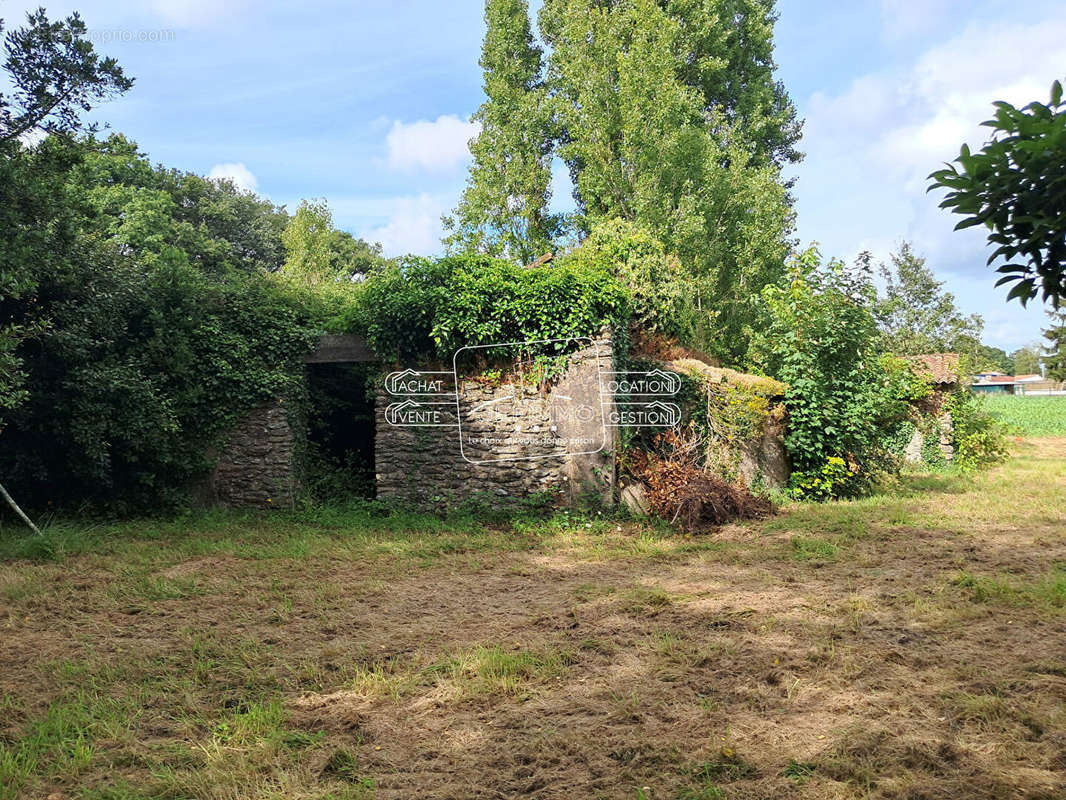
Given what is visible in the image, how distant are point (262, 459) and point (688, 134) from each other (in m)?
12.2

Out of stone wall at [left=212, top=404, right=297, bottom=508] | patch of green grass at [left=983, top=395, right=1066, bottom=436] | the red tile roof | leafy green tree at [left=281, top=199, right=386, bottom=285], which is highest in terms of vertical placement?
leafy green tree at [left=281, top=199, right=386, bottom=285]

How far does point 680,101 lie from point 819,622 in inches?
574

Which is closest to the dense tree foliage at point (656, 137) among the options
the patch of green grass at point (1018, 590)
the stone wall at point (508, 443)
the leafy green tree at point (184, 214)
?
the stone wall at point (508, 443)

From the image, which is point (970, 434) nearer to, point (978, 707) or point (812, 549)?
point (812, 549)

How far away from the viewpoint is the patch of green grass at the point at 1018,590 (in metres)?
5.36

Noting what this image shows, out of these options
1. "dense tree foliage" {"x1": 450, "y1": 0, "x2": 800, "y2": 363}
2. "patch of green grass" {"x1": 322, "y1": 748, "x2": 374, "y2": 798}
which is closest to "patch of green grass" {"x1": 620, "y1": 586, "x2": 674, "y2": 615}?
"patch of green grass" {"x1": 322, "y1": 748, "x2": 374, "y2": 798}

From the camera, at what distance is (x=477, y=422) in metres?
9.25

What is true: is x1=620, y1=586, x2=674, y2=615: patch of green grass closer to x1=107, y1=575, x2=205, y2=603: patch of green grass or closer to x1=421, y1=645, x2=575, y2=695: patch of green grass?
x1=421, y1=645, x2=575, y2=695: patch of green grass

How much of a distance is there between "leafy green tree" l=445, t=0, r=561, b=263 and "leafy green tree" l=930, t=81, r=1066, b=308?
17.6 m

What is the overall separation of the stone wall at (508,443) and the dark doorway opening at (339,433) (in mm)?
1130

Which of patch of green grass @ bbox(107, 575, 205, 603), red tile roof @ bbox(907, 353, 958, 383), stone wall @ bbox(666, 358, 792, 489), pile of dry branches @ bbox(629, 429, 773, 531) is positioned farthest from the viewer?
red tile roof @ bbox(907, 353, 958, 383)

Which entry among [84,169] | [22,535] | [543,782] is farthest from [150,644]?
[84,169]

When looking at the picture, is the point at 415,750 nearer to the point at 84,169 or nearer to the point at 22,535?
the point at 22,535

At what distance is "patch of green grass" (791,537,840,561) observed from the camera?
7.04m
